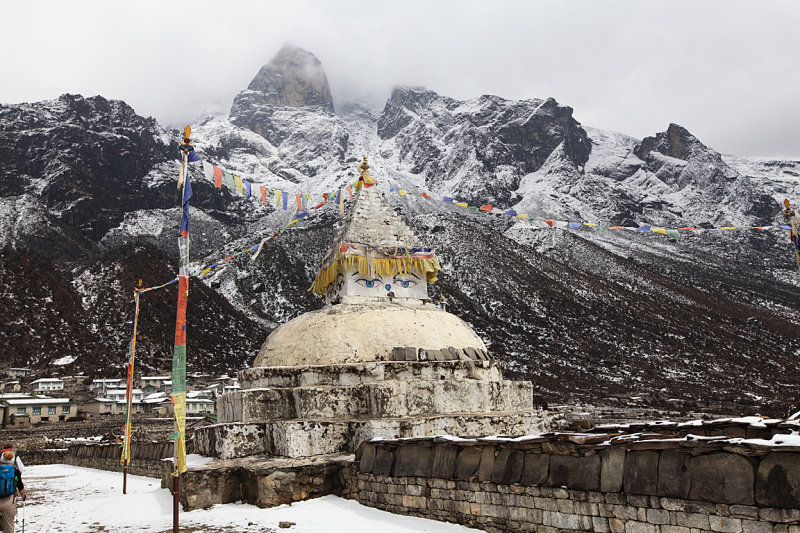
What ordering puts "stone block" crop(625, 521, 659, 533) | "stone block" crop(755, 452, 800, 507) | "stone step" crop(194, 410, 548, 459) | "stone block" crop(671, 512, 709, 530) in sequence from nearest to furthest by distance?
"stone block" crop(755, 452, 800, 507)
"stone block" crop(671, 512, 709, 530)
"stone block" crop(625, 521, 659, 533)
"stone step" crop(194, 410, 548, 459)

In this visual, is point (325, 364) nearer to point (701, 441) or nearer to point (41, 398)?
point (701, 441)

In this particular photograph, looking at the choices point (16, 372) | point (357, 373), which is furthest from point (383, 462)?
point (16, 372)

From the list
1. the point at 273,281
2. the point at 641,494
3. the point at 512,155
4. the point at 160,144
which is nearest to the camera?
the point at 641,494

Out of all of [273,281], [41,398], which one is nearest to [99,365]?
[41,398]

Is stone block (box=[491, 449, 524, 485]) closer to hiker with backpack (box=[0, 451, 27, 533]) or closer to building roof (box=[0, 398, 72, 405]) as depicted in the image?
hiker with backpack (box=[0, 451, 27, 533])

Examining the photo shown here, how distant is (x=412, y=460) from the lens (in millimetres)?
8211

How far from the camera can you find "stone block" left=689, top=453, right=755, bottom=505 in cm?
500

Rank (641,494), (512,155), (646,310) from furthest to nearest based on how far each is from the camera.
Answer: (512,155) → (646,310) → (641,494)

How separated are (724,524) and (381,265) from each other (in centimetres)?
1029

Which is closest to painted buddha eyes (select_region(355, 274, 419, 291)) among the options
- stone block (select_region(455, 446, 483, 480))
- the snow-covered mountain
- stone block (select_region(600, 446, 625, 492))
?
stone block (select_region(455, 446, 483, 480))

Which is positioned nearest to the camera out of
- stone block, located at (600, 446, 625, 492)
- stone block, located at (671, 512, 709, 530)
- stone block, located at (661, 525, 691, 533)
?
stone block, located at (671, 512, 709, 530)

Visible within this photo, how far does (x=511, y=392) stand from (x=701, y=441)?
773cm

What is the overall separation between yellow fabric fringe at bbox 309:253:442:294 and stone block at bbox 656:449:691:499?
31.2 feet

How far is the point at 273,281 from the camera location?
99812mm
